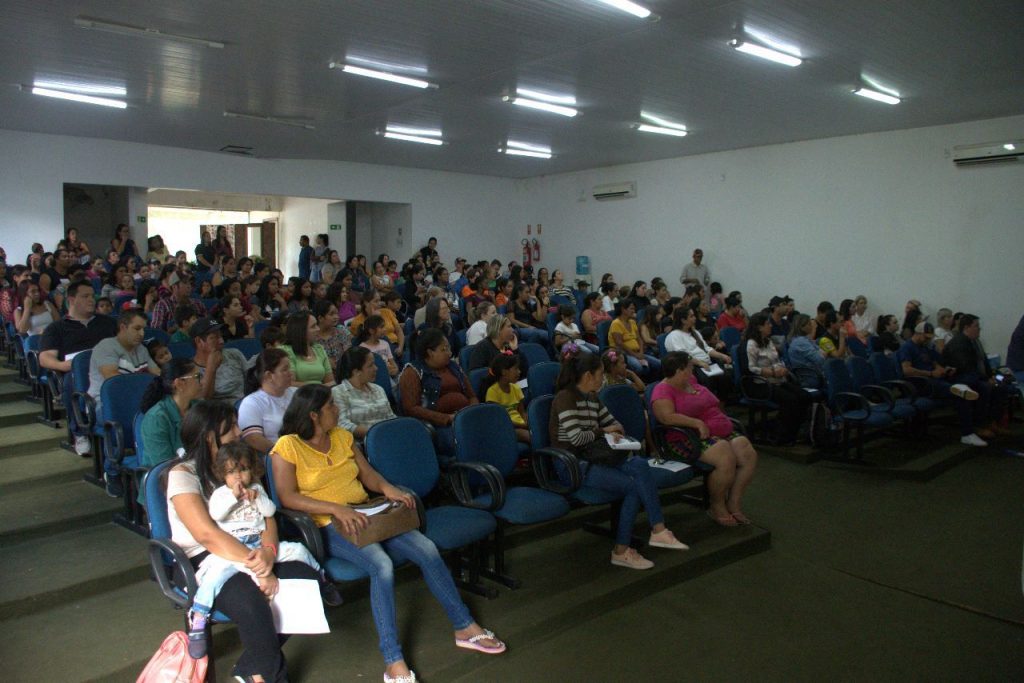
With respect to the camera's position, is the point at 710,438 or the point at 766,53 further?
the point at 766,53

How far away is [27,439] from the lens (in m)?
5.31

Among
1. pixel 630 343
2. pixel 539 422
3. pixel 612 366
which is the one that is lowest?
pixel 539 422

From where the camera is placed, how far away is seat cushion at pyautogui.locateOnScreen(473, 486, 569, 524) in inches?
144

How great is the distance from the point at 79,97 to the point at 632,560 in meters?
8.22

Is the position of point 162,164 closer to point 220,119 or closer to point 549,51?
point 220,119

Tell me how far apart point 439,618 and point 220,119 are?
27.1ft

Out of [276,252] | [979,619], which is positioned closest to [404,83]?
[979,619]

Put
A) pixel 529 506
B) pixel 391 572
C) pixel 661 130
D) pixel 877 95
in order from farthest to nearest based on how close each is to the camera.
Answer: pixel 661 130
pixel 877 95
pixel 529 506
pixel 391 572

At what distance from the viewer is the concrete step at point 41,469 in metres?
4.57

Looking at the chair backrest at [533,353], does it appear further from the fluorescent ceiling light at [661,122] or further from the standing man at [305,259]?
the standing man at [305,259]

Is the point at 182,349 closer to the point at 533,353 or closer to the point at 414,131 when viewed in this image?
the point at 533,353

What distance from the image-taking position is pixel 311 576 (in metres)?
2.93

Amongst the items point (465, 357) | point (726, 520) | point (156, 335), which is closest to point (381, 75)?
point (465, 357)

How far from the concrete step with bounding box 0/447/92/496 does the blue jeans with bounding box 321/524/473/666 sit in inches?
101
